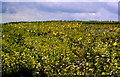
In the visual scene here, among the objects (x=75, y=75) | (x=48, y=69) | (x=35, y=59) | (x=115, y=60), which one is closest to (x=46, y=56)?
(x=35, y=59)

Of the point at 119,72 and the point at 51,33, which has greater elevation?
the point at 51,33

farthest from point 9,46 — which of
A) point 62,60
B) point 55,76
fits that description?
point 55,76

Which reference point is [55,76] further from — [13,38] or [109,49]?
[13,38]

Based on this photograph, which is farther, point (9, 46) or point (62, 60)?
point (9, 46)

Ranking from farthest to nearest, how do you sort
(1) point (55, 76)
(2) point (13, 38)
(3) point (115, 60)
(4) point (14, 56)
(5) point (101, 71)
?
(2) point (13, 38)
(4) point (14, 56)
(3) point (115, 60)
(5) point (101, 71)
(1) point (55, 76)

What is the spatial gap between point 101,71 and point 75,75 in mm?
1030

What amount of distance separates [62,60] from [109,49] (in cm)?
250

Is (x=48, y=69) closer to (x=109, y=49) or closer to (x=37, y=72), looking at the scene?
(x=37, y=72)

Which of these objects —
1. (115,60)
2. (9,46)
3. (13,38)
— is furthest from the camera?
(13,38)

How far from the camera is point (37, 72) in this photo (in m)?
7.88

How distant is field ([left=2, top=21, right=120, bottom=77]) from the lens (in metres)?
8.23

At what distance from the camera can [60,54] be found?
997 cm

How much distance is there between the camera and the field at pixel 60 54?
8230mm

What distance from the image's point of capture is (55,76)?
781 centimetres
